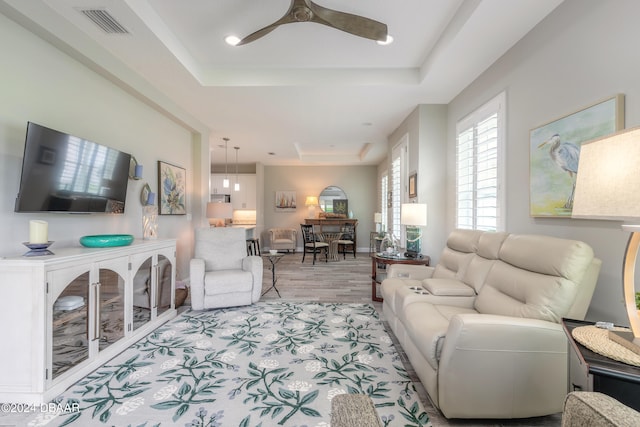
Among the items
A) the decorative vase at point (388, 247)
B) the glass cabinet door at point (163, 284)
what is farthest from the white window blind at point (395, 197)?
the glass cabinet door at point (163, 284)

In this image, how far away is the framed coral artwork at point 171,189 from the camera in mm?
3748

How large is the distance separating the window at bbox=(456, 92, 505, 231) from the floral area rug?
1.61 m

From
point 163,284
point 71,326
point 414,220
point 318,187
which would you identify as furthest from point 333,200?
point 71,326

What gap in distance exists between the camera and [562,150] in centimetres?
194

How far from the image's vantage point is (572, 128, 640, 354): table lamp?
2.85 feet

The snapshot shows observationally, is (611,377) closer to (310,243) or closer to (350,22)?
(350,22)

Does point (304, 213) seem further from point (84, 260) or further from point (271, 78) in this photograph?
point (84, 260)

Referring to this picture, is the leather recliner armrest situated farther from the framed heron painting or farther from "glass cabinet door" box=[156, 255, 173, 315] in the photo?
"glass cabinet door" box=[156, 255, 173, 315]

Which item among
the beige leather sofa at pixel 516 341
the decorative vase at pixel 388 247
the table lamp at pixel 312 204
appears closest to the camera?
the beige leather sofa at pixel 516 341

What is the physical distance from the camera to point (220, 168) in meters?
8.55

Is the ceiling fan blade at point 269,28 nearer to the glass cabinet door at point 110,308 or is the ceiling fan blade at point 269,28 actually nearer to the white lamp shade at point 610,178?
the white lamp shade at point 610,178

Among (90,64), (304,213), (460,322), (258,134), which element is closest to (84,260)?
(90,64)

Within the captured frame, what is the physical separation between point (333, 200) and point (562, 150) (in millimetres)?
6571

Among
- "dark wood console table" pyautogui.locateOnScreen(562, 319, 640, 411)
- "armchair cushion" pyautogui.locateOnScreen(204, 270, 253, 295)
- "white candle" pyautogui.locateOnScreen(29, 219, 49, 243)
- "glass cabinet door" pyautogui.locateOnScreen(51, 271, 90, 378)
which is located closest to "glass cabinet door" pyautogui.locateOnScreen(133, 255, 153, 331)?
"glass cabinet door" pyautogui.locateOnScreen(51, 271, 90, 378)
